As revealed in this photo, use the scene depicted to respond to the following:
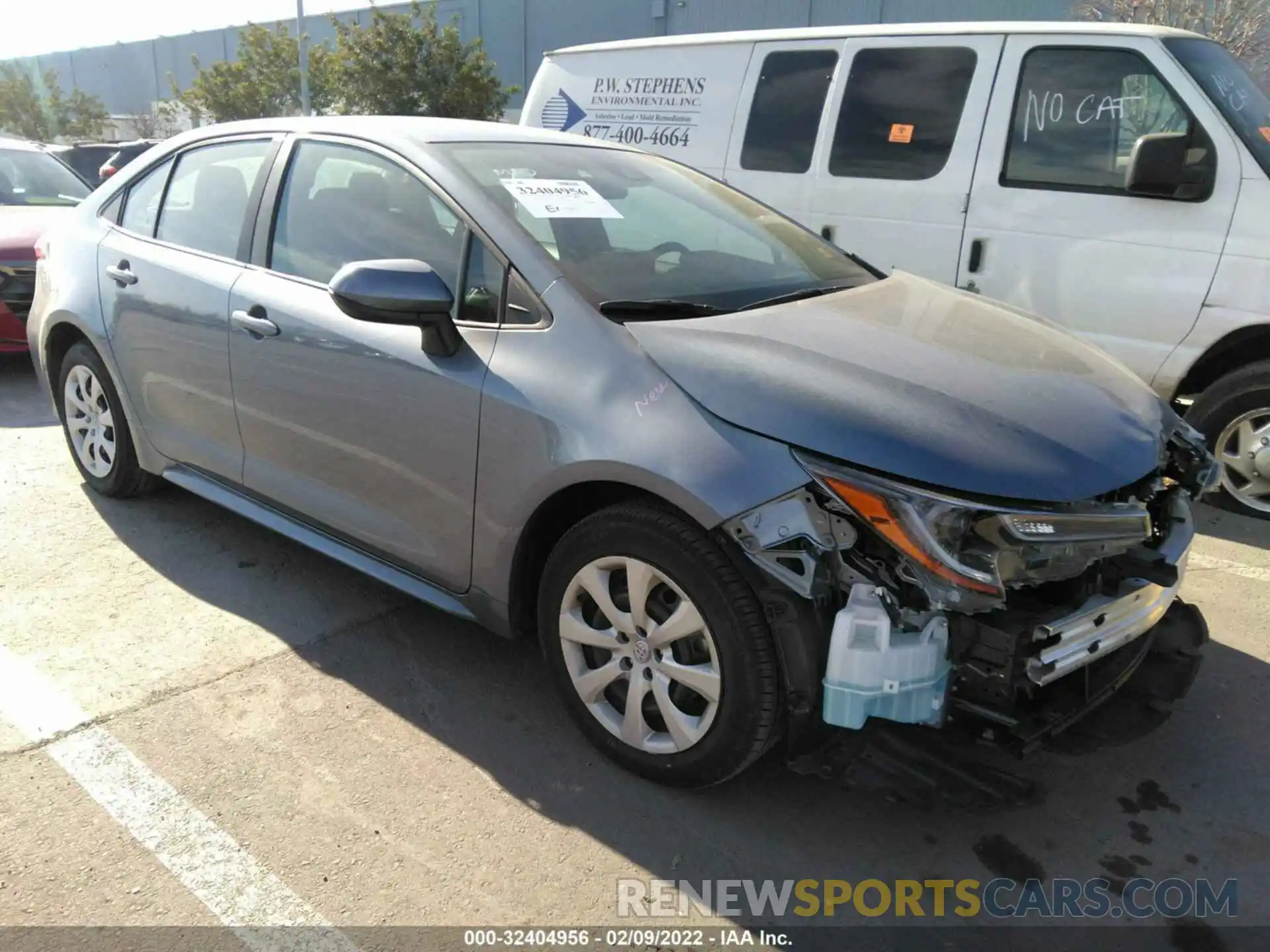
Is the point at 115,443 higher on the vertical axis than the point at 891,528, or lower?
lower

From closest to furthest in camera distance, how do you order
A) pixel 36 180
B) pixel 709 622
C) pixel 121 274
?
pixel 709 622 → pixel 121 274 → pixel 36 180

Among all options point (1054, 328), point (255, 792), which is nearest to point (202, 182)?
point (255, 792)

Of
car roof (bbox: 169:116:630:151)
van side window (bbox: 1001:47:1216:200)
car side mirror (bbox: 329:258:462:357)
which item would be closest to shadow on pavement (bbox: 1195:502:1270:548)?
van side window (bbox: 1001:47:1216:200)

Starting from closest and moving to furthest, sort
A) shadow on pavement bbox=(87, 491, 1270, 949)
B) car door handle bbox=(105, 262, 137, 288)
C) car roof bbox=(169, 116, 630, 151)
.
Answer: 1. shadow on pavement bbox=(87, 491, 1270, 949)
2. car roof bbox=(169, 116, 630, 151)
3. car door handle bbox=(105, 262, 137, 288)

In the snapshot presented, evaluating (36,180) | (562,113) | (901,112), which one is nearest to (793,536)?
(901,112)

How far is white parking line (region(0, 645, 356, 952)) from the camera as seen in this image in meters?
2.20

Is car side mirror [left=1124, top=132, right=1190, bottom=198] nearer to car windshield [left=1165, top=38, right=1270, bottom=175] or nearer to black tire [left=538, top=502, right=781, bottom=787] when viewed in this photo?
car windshield [left=1165, top=38, right=1270, bottom=175]

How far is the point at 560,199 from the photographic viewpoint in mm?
3076

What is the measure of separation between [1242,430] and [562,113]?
14.6 ft

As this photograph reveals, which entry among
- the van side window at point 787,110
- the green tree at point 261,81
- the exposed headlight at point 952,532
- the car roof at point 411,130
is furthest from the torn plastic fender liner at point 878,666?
the green tree at point 261,81

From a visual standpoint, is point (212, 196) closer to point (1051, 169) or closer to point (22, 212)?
point (1051, 169)

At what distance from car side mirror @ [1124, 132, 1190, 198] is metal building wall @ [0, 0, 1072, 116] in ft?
61.3

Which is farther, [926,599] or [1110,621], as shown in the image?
[1110,621]

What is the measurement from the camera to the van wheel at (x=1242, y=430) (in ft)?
14.6
